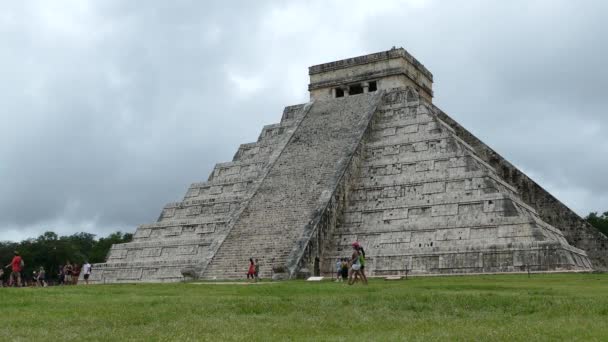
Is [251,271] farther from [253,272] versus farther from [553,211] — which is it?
[553,211]

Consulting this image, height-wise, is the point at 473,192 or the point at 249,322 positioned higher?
the point at 473,192

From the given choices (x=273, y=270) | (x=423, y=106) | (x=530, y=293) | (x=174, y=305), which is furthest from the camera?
(x=423, y=106)

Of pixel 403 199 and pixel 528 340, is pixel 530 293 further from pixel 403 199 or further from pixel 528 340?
pixel 403 199

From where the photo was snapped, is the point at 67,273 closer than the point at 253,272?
No

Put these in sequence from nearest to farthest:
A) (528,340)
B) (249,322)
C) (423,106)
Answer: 1. (528,340)
2. (249,322)
3. (423,106)

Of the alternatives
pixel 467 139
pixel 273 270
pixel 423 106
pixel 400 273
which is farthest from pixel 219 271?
pixel 467 139

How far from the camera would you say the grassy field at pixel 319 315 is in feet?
26.7

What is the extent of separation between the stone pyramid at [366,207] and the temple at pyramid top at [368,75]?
0.06 m

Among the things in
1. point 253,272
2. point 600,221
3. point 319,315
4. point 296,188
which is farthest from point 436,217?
point 600,221

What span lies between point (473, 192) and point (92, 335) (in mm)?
15505

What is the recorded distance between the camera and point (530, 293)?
40.1 ft

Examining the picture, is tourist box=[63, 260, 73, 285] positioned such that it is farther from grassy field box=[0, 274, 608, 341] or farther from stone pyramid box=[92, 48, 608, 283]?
grassy field box=[0, 274, 608, 341]

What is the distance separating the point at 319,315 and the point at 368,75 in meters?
21.3

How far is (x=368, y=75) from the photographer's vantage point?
99.0 feet
